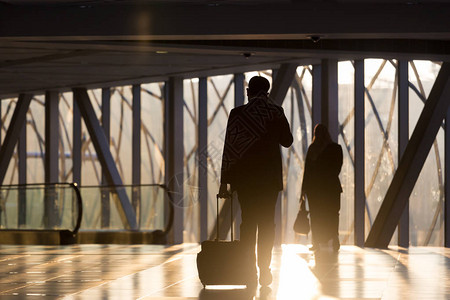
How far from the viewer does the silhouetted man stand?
6.59 meters

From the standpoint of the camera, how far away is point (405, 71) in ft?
61.9

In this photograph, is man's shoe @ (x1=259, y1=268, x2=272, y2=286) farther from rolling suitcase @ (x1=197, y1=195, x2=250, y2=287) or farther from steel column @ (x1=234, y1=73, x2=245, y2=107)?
steel column @ (x1=234, y1=73, x2=245, y2=107)

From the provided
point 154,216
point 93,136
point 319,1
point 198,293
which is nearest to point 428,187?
point 154,216

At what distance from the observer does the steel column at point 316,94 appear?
19.6m

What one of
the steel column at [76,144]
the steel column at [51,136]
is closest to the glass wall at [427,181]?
the steel column at [76,144]

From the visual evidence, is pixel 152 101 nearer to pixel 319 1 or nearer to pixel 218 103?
pixel 218 103

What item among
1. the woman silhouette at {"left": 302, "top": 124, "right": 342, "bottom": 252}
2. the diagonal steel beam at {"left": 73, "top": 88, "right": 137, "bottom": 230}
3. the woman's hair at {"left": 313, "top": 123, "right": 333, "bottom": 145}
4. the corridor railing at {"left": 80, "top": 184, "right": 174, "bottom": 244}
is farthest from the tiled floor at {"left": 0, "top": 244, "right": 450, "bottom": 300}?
the diagonal steel beam at {"left": 73, "top": 88, "right": 137, "bottom": 230}

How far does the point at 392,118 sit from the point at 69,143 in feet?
36.6

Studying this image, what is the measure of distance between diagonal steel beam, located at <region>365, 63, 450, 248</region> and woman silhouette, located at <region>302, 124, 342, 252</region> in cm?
623

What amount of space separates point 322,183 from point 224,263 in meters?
4.35

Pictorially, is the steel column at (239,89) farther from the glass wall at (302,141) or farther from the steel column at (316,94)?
the steel column at (316,94)

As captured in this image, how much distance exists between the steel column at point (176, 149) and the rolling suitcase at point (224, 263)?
15636mm

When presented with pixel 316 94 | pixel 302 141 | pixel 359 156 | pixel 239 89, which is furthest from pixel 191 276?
pixel 239 89

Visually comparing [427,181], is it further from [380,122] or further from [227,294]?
[227,294]
